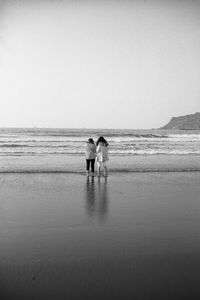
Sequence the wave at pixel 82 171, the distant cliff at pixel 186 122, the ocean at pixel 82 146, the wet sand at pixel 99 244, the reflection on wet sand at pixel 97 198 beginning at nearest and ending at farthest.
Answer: the wet sand at pixel 99 244, the reflection on wet sand at pixel 97 198, the wave at pixel 82 171, the ocean at pixel 82 146, the distant cliff at pixel 186 122

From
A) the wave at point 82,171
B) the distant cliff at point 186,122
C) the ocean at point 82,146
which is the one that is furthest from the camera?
the distant cliff at point 186,122

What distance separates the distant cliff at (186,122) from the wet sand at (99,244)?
111368 millimetres

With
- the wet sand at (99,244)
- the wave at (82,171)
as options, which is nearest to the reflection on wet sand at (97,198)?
the wet sand at (99,244)

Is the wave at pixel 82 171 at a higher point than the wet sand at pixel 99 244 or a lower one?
lower

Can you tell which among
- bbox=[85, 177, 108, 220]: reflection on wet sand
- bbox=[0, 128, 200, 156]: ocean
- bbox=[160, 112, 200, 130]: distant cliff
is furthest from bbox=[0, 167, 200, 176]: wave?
bbox=[160, 112, 200, 130]: distant cliff

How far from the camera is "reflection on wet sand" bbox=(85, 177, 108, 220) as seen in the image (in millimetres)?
7096

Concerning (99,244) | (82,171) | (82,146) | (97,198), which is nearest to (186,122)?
(82,146)

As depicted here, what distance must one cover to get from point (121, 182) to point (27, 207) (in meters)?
4.81

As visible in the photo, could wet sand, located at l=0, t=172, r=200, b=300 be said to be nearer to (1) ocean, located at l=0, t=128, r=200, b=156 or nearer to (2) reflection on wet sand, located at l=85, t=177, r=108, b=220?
(2) reflection on wet sand, located at l=85, t=177, r=108, b=220

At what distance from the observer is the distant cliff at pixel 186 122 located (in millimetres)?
121794

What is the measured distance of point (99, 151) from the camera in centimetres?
1349

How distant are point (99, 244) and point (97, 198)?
3866 millimetres

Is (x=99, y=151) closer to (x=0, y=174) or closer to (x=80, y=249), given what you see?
(x=0, y=174)

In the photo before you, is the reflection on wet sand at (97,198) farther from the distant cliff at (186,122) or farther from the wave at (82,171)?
the distant cliff at (186,122)
